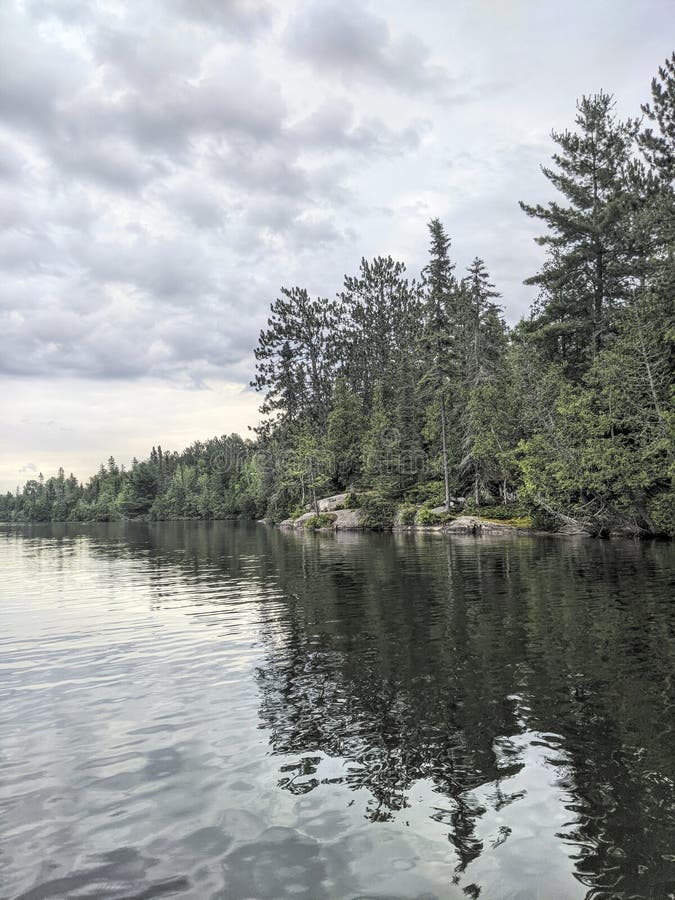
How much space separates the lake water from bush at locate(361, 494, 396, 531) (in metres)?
35.3

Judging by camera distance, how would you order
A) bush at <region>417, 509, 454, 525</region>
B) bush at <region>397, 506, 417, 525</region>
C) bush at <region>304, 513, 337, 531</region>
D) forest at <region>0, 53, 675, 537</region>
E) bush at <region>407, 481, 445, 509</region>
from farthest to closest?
bush at <region>304, 513, 337, 531</region>
bush at <region>407, 481, 445, 509</region>
bush at <region>397, 506, 417, 525</region>
bush at <region>417, 509, 454, 525</region>
forest at <region>0, 53, 675, 537</region>

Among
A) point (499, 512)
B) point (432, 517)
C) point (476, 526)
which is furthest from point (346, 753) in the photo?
point (432, 517)

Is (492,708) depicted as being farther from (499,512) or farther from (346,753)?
(499,512)

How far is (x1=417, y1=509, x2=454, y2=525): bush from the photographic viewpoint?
142 ft

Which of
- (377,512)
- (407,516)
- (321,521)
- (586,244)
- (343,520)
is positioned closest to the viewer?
(586,244)

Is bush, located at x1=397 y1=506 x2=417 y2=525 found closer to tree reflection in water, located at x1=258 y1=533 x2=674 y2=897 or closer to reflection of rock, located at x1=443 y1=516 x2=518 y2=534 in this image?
reflection of rock, located at x1=443 y1=516 x2=518 y2=534

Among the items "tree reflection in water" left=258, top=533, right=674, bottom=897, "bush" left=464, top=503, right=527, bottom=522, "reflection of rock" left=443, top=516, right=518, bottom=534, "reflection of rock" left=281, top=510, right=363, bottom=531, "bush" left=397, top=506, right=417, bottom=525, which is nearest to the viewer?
"tree reflection in water" left=258, top=533, right=674, bottom=897

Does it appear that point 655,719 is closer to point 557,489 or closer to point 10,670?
point 10,670

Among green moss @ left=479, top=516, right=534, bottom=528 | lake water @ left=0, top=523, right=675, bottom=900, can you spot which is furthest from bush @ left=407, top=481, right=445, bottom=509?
lake water @ left=0, top=523, right=675, bottom=900

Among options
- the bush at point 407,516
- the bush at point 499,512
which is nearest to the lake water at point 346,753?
the bush at point 499,512

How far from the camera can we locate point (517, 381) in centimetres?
3900

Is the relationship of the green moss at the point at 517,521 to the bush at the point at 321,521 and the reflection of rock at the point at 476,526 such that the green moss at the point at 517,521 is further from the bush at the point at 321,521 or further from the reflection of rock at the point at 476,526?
the bush at the point at 321,521

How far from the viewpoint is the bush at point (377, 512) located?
1926 inches

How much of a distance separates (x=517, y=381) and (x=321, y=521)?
925 inches
